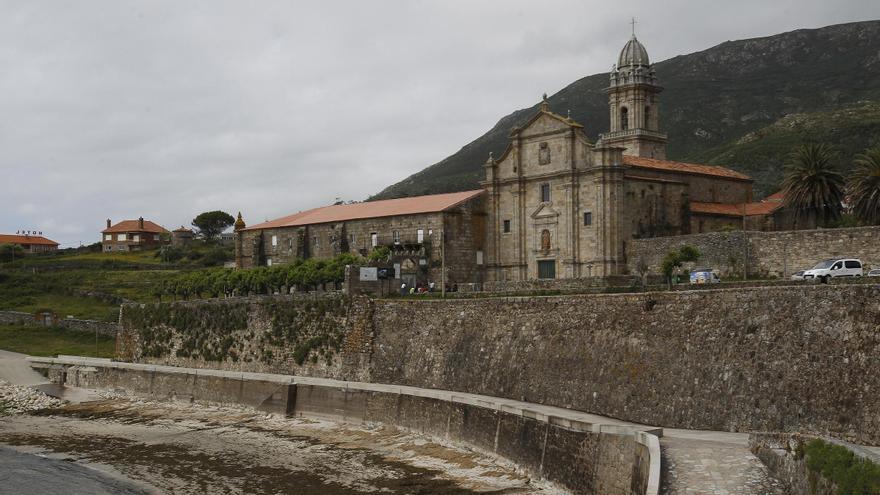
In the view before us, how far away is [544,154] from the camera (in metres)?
58.0

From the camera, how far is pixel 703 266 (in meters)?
48.6

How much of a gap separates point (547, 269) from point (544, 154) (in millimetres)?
7115

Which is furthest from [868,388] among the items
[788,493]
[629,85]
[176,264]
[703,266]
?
[176,264]

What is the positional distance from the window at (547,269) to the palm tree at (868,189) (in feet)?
58.3

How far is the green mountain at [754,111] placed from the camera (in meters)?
112

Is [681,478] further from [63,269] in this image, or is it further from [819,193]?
[63,269]

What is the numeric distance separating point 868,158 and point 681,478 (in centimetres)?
3264

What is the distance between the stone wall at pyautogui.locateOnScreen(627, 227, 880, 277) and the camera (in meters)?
40.0

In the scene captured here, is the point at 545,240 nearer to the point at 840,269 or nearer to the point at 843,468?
the point at 840,269

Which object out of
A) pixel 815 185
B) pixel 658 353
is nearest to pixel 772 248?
pixel 815 185

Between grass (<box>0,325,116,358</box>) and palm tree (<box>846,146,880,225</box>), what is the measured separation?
1936 inches

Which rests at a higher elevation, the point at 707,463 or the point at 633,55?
the point at 633,55

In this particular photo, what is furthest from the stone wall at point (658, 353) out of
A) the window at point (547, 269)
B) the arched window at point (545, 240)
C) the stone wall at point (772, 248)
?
the arched window at point (545, 240)

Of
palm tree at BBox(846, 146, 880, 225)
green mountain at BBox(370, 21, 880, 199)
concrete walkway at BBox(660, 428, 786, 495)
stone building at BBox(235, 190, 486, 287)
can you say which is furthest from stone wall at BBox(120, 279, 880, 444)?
green mountain at BBox(370, 21, 880, 199)
